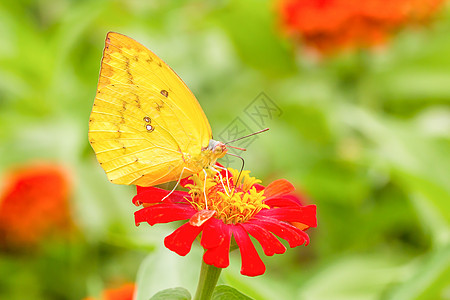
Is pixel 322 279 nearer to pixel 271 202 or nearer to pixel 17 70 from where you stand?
pixel 271 202

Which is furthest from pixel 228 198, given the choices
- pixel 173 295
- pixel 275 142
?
pixel 275 142

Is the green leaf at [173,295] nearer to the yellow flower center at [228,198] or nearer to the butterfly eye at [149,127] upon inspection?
the yellow flower center at [228,198]

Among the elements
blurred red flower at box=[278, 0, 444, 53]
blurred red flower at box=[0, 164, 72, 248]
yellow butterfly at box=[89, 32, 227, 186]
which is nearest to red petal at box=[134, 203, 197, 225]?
yellow butterfly at box=[89, 32, 227, 186]

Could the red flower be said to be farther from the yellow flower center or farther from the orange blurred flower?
the orange blurred flower

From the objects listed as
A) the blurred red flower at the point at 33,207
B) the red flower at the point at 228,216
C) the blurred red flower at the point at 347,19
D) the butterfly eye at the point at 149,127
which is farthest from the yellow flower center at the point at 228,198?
the blurred red flower at the point at 347,19

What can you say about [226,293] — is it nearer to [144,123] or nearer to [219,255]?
[219,255]

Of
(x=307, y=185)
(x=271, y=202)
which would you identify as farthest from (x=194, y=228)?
(x=307, y=185)
